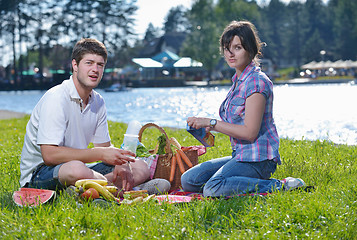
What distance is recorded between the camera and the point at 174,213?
353 cm

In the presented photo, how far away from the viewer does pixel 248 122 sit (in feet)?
12.8

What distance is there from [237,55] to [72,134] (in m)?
1.55

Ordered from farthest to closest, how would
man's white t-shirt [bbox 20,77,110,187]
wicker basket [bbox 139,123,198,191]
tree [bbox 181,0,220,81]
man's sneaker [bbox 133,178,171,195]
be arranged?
tree [bbox 181,0,220,81] < wicker basket [bbox 139,123,198,191] < man's sneaker [bbox 133,178,171,195] < man's white t-shirt [bbox 20,77,110,187]

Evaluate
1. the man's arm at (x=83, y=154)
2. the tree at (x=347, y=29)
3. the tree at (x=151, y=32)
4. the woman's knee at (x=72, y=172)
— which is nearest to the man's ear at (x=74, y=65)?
the man's arm at (x=83, y=154)

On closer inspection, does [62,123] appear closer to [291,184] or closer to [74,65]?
[74,65]

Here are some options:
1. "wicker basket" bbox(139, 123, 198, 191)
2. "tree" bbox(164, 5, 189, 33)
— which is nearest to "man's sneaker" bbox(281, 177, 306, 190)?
"wicker basket" bbox(139, 123, 198, 191)

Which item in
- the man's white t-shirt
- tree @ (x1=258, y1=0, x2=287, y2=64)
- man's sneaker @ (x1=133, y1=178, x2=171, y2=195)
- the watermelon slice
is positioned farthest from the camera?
tree @ (x1=258, y1=0, x2=287, y2=64)

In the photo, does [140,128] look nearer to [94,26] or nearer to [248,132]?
[248,132]

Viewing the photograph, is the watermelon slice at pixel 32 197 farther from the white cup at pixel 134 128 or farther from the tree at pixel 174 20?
the tree at pixel 174 20

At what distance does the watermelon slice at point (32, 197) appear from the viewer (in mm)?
3707

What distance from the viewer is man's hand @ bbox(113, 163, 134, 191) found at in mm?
4320

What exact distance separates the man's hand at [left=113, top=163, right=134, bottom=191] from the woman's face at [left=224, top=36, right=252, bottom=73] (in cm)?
130

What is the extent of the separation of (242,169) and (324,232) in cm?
113

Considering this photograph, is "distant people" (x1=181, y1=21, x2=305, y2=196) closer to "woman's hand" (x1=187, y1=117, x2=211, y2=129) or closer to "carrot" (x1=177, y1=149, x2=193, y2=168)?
"woman's hand" (x1=187, y1=117, x2=211, y2=129)
